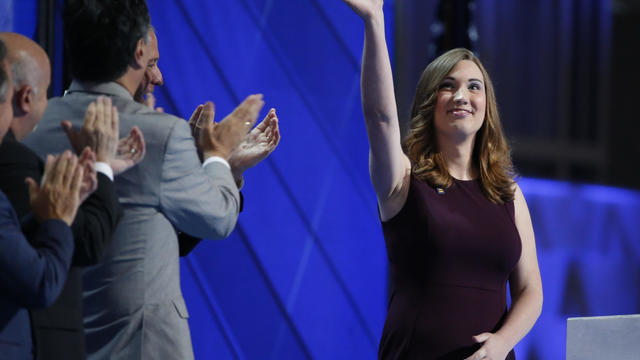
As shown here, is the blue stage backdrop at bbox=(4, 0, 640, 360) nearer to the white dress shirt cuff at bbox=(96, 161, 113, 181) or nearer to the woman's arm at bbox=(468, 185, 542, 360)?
the woman's arm at bbox=(468, 185, 542, 360)

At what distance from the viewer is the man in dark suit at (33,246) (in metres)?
1.38

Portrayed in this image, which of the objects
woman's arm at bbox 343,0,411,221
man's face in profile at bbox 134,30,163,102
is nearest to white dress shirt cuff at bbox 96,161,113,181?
man's face in profile at bbox 134,30,163,102

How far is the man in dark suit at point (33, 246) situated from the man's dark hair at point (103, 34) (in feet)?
0.64

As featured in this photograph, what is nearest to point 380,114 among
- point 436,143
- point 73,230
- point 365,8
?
point 365,8

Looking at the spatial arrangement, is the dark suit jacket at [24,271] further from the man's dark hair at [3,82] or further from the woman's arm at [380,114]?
the woman's arm at [380,114]

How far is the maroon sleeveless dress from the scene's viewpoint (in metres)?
2.14

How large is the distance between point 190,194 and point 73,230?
246 millimetres

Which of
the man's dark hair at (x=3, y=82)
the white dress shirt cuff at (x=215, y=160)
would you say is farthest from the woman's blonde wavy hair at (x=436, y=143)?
the man's dark hair at (x=3, y=82)

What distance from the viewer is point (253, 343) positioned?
3234 millimetres

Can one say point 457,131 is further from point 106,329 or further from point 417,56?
point 417,56

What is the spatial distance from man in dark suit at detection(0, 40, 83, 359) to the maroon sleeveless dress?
0.97 metres

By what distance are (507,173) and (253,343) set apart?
1325 millimetres

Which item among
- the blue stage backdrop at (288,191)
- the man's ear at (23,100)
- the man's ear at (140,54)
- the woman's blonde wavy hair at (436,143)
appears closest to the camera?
the man's ear at (23,100)

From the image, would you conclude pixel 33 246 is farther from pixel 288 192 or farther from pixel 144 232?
pixel 288 192
